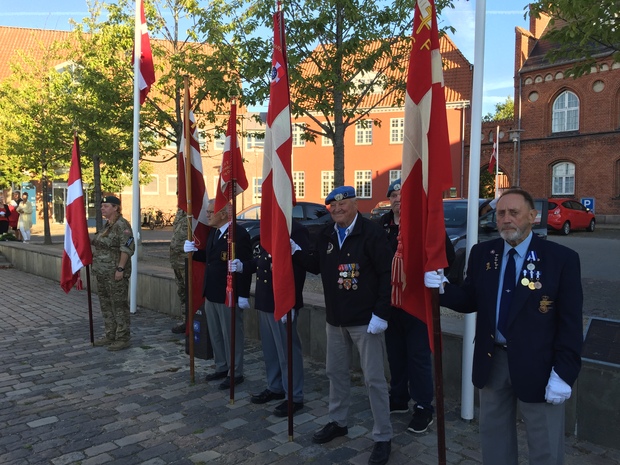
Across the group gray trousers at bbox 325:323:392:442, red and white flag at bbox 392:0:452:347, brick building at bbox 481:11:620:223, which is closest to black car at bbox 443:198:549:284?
gray trousers at bbox 325:323:392:442

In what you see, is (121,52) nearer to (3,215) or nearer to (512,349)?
(3,215)

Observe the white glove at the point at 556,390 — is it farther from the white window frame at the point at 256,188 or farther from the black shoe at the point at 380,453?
the white window frame at the point at 256,188

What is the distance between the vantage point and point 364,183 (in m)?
38.3

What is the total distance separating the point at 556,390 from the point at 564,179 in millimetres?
33180

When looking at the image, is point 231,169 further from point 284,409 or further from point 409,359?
point 409,359

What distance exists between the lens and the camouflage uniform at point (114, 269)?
6.95m

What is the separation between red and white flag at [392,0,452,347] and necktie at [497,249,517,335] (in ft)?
1.30

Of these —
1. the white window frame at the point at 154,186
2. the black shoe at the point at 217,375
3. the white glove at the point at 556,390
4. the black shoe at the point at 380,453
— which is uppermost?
the white window frame at the point at 154,186

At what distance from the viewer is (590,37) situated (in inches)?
266

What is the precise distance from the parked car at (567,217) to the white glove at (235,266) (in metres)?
21.9

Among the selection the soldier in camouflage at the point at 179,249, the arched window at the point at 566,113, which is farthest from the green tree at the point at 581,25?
the arched window at the point at 566,113

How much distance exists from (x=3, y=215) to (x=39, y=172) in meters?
2.03

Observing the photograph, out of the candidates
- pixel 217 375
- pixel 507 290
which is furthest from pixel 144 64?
pixel 507 290

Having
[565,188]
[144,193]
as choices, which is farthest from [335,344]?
[144,193]
